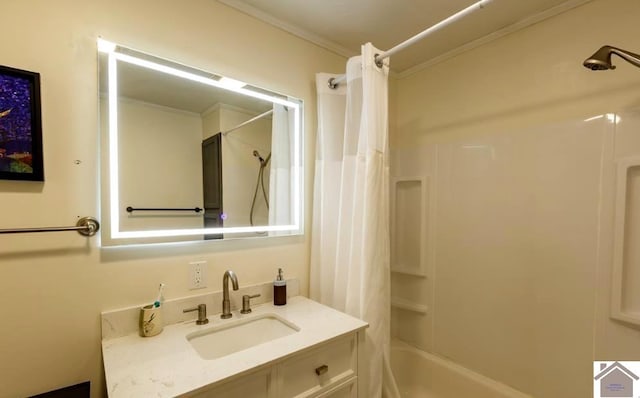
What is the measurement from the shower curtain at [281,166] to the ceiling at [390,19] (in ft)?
1.57

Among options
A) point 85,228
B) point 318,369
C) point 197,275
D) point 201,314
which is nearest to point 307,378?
point 318,369

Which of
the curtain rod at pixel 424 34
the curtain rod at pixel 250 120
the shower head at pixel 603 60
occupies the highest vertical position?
the curtain rod at pixel 424 34

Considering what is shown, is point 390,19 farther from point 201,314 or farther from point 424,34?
point 201,314

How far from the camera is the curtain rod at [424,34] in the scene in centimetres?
105

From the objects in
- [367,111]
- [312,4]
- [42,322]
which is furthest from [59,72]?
[367,111]

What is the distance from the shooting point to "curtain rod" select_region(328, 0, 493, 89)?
1047 millimetres

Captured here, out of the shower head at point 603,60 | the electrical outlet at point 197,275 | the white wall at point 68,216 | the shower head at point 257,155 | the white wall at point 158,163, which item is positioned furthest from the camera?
the shower head at point 257,155

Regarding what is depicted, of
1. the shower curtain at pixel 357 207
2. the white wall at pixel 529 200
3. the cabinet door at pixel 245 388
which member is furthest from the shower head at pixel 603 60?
the cabinet door at pixel 245 388

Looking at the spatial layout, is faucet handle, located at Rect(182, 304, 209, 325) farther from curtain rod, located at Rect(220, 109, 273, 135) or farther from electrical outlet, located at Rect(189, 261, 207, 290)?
curtain rod, located at Rect(220, 109, 273, 135)

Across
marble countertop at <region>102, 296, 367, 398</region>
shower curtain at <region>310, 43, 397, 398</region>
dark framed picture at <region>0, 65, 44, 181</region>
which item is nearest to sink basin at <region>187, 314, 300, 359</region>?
marble countertop at <region>102, 296, 367, 398</region>

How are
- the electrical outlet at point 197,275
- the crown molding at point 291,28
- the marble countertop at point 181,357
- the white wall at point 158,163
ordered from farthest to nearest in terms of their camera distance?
the crown molding at point 291,28, the electrical outlet at point 197,275, the white wall at point 158,163, the marble countertop at point 181,357

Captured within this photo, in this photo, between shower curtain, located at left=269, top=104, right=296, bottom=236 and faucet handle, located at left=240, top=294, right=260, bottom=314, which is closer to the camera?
faucet handle, located at left=240, top=294, right=260, bottom=314

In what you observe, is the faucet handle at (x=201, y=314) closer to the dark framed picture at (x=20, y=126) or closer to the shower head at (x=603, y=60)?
the dark framed picture at (x=20, y=126)

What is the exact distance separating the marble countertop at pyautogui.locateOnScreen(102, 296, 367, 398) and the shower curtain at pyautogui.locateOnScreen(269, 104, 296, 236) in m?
0.56
